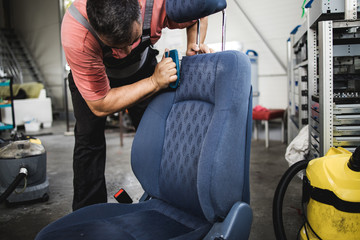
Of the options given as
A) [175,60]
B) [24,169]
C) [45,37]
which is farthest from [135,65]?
[45,37]

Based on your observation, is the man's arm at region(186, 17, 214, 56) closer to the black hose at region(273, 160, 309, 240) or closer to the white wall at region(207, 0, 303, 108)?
the black hose at region(273, 160, 309, 240)

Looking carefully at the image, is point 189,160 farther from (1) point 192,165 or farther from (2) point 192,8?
(2) point 192,8

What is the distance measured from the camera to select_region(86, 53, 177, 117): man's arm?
1.04 m

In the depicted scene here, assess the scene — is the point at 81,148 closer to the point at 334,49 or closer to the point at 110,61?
the point at 110,61

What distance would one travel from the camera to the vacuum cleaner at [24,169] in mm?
2111

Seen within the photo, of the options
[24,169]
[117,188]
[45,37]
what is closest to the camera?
[24,169]

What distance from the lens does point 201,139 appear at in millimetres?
958

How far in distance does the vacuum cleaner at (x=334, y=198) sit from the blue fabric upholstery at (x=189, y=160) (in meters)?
0.38

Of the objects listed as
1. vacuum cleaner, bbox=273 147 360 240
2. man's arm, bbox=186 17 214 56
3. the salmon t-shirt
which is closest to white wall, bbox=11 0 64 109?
man's arm, bbox=186 17 214 56

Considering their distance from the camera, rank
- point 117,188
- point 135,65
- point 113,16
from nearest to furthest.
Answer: point 113,16, point 135,65, point 117,188

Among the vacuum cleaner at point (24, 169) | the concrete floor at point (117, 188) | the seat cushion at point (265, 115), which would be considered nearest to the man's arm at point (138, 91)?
the concrete floor at point (117, 188)

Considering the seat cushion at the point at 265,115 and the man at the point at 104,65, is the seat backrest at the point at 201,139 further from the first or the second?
the seat cushion at the point at 265,115

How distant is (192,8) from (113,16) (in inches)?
8.8

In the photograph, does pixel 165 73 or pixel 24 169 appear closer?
pixel 165 73
